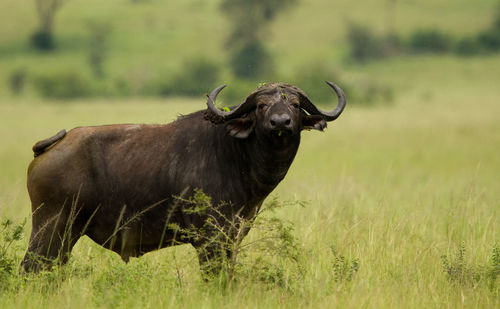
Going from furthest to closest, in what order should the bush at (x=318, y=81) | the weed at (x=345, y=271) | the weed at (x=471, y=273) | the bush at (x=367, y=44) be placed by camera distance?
the bush at (x=367, y=44), the bush at (x=318, y=81), the weed at (x=471, y=273), the weed at (x=345, y=271)

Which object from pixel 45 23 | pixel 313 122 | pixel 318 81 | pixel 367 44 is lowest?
pixel 313 122

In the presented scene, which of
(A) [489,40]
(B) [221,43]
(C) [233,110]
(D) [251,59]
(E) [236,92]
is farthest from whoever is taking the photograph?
(B) [221,43]

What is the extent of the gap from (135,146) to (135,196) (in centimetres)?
46

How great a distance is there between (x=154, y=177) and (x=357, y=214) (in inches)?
130

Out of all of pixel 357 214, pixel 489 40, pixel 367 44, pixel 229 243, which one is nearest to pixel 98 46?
pixel 367 44

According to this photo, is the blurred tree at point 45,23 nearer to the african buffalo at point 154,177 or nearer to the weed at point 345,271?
the african buffalo at point 154,177

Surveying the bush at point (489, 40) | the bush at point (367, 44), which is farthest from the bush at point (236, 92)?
the bush at point (489, 40)

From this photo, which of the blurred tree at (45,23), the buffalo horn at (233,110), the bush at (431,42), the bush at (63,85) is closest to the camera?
the buffalo horn at (233,110)

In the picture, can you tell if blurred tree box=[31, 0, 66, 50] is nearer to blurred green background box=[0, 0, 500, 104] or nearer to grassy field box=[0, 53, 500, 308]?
blurred green background box=[0, 0, 500, 104]

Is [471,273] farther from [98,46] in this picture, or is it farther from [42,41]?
[42,41]

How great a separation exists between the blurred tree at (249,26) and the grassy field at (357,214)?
3171mm

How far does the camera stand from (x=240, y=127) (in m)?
5.87

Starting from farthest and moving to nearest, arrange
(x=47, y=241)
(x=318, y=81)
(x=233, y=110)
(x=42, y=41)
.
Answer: (x=42, y=41), (x=318, y=81), (x=47, y=241), (x=233, y=110)

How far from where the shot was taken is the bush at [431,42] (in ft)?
222
